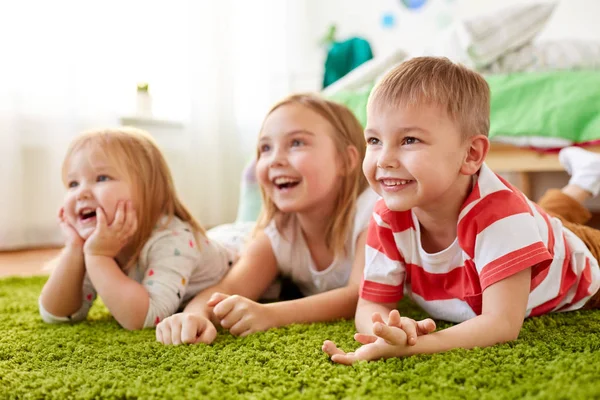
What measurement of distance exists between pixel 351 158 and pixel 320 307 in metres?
0.36

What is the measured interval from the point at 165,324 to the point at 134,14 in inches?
84.6

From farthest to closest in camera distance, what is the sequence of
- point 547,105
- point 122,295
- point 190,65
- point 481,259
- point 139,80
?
point 190,65, point 139,80, point 547,105, point 122,295, point 481,259

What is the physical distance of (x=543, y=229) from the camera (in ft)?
2.93

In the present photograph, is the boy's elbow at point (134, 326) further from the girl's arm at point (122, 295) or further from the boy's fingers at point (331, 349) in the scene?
the boy's fingers at point (331, 349)

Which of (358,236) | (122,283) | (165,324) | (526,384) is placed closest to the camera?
(526,384)

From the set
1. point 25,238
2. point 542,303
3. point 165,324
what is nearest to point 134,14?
point 25,238

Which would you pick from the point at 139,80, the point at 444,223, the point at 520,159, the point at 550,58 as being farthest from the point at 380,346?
the point at 139,80

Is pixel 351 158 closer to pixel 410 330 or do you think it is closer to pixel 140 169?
pixel 140 169

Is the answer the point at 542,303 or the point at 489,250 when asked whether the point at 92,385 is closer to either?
the point at 489,250

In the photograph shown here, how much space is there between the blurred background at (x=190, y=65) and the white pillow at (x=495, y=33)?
0.01m

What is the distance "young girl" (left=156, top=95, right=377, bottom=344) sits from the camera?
3.88 feet

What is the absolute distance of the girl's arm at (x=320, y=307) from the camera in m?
0.99

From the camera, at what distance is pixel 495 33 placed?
2.22 m

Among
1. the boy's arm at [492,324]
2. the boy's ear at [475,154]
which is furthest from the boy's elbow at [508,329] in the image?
the boy's ear at [475,154]
